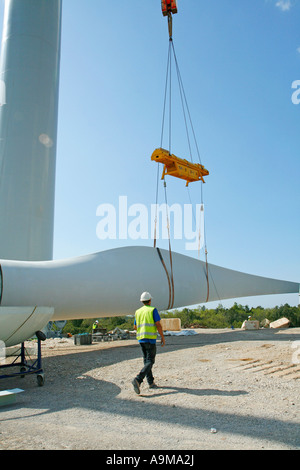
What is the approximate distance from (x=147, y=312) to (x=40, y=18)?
11.4 metres

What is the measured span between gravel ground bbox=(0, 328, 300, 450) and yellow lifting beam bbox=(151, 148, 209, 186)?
702 centimetres

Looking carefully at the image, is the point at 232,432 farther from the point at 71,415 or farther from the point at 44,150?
the point at 44,150

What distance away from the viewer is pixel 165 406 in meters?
4.39

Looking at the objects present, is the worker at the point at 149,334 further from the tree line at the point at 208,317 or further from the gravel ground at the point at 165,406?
the tree line at the point at 208,317

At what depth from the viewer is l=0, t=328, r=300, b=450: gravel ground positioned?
128 inches

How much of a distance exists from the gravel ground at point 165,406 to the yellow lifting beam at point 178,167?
7019mm

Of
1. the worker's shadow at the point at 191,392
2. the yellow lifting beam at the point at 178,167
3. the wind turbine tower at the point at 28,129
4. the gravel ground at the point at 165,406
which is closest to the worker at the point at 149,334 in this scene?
the worker's shadow at the point at 191,392

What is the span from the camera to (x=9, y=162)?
1138 centimetres

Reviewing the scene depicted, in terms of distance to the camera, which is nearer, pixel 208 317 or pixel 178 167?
pixel 178 167

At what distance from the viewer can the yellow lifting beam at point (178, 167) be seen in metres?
12.3

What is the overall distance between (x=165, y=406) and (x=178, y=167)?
31.1ft

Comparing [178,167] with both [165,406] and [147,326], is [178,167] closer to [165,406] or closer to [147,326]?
[147,326]

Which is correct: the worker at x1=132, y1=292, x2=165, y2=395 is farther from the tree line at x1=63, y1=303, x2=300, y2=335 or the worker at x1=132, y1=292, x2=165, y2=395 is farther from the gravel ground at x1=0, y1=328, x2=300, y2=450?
the tree line at x1=63, y1=303, x2=300, y2=335

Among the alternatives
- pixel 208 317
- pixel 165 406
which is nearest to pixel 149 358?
pixel 165 406
